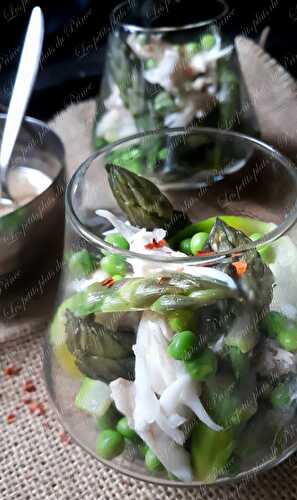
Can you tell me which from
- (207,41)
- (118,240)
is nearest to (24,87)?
(207,41)

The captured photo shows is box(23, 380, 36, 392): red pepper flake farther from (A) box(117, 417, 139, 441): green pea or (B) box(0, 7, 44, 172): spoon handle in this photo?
(B) box(0, 7, 44, 172): spoon handle

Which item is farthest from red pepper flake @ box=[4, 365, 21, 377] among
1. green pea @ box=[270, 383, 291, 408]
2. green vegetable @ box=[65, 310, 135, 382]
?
green pea @ box=[270, 383, 291, 408]

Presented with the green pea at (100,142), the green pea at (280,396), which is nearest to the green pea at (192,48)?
the green pea at (100,142)

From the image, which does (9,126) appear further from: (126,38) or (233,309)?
(233,309)

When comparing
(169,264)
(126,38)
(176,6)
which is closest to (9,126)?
(126,38)

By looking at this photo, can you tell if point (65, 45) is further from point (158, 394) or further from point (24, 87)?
point (158, 394)
